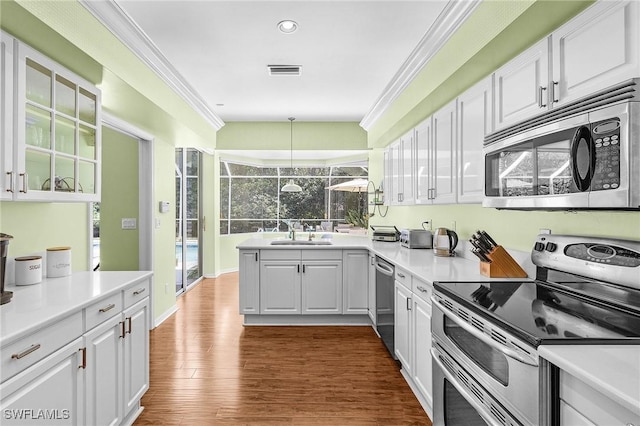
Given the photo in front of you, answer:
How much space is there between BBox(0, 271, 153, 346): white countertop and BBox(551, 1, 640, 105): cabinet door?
7.86ft

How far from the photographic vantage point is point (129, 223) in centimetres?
412

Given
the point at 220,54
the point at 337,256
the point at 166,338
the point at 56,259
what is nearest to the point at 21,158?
the point at 56,259

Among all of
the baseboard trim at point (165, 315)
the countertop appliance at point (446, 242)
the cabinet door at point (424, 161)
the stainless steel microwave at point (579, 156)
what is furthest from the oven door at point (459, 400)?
the baseboard trim at point (165, 315)

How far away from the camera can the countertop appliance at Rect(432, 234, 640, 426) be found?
1163 mm

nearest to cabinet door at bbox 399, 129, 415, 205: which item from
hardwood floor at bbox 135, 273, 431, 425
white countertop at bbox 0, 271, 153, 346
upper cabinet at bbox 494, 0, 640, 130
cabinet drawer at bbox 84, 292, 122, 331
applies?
hardwood floor at bbox 135, 273, 431, 425

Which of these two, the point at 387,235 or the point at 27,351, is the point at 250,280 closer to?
the point at 387,235

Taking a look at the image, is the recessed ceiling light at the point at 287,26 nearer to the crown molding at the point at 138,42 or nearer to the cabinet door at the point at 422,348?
the crown molding at the point at 138,42

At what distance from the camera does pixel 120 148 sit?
412 centimetres

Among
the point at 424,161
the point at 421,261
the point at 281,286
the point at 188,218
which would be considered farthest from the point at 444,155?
the point at 188,218

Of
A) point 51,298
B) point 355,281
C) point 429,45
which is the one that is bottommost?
point 355,281

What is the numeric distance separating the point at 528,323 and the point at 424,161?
2.23 m

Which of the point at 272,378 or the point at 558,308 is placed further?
the point at 272,378

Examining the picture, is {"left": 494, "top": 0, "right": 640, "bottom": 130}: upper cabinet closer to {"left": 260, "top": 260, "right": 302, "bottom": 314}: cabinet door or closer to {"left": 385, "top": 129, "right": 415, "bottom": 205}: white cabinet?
{"left": 385, "top": 129, "right": 415, "bottom": 205}: white cabinet

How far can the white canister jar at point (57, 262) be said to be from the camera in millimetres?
2199
